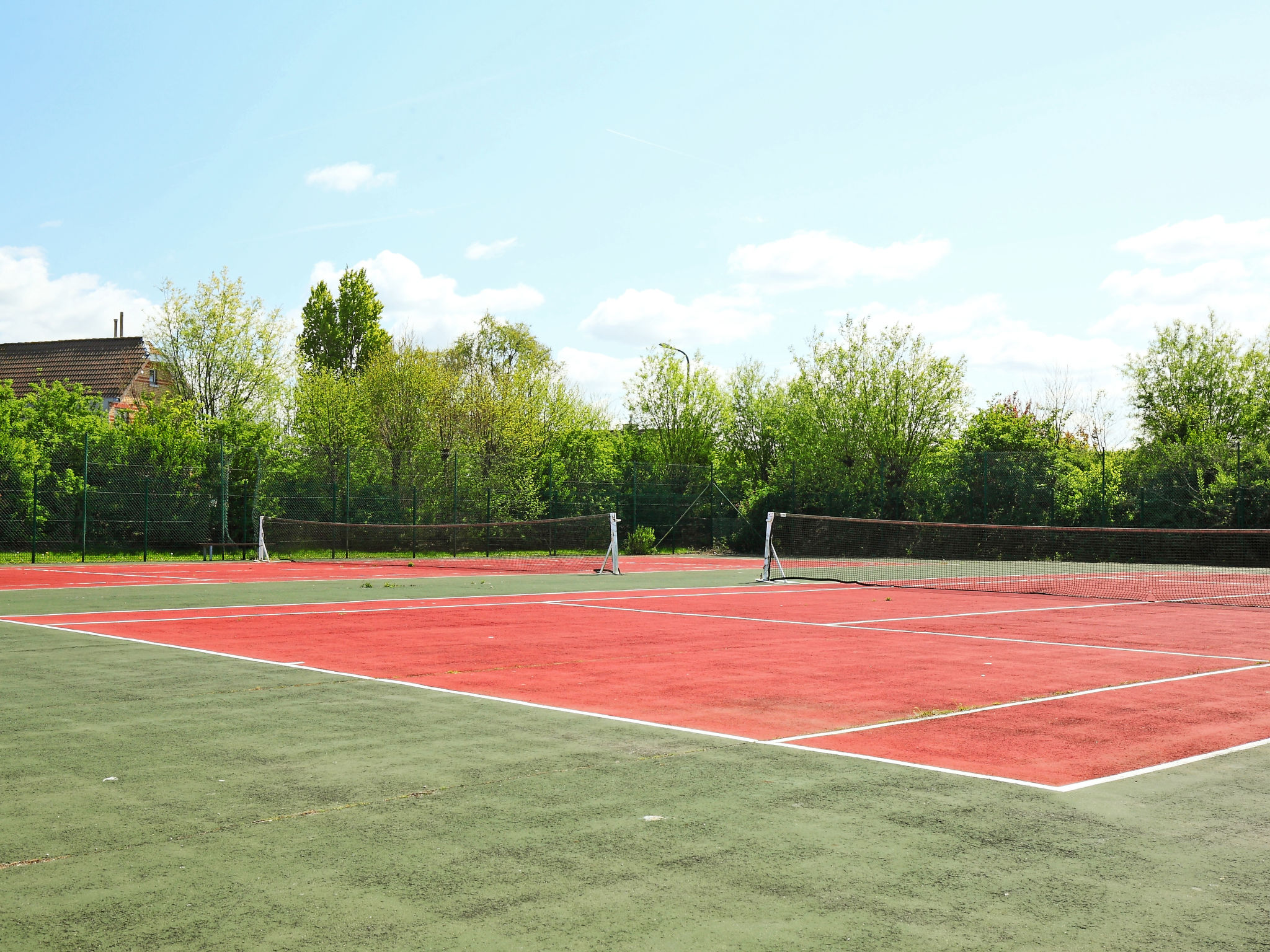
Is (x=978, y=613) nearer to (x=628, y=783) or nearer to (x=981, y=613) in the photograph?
(x=981, y=613)

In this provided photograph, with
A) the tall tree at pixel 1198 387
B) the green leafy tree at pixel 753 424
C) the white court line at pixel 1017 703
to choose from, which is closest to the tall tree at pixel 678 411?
the green leafy tree at pixel 753 424

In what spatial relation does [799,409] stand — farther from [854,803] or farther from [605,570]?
[854,803]

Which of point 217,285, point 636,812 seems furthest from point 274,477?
point 636,812

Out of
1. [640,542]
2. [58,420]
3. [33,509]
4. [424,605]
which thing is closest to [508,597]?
[424,605]

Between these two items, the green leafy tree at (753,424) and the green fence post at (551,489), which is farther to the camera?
the green leafy tree at (753,424)

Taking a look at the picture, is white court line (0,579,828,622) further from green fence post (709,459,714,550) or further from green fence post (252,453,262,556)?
green fence post (709,459,714,550)

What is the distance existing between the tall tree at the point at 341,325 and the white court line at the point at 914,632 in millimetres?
41281

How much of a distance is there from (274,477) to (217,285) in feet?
29.8

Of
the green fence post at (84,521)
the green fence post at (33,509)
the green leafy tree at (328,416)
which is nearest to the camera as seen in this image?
the green fence post at (33,509)

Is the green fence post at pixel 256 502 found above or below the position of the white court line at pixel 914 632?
above

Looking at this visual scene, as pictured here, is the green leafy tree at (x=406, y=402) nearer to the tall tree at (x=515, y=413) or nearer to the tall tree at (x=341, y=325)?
the tall tree at (x=515, y=413)

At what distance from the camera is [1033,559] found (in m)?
31.8

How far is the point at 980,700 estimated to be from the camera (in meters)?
7.56

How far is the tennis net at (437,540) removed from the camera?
29.2 metres
